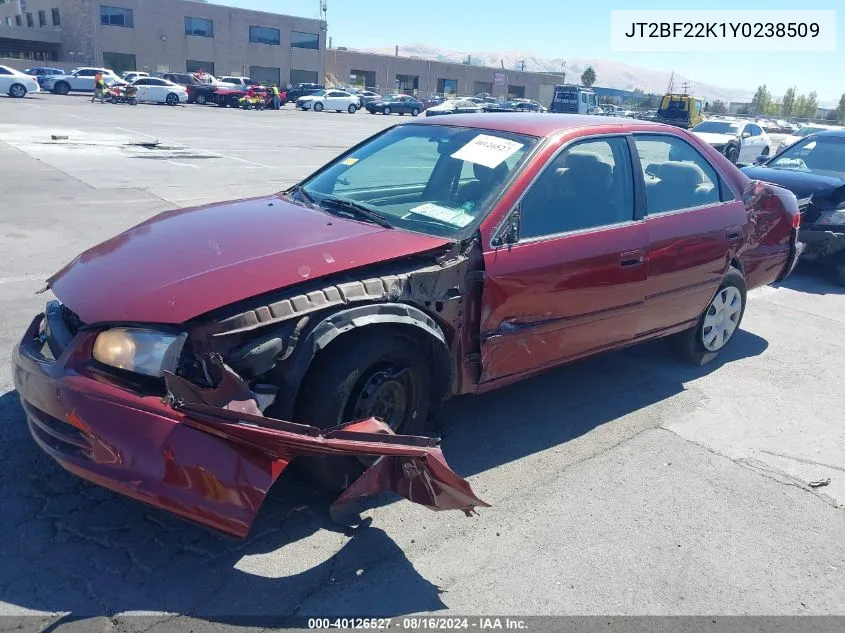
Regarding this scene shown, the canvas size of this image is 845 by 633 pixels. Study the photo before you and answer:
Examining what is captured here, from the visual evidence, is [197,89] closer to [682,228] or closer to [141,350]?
[682,228]

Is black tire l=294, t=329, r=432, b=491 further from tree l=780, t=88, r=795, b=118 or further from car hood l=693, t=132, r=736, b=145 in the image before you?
tree l=780, t=88, r=795, b=118

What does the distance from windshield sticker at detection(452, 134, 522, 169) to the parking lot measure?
1.54 metres

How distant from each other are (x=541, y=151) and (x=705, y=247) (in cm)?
160

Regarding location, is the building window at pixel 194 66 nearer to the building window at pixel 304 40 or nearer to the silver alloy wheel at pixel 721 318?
the building window at pixel 304 40

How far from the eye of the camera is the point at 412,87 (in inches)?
3221

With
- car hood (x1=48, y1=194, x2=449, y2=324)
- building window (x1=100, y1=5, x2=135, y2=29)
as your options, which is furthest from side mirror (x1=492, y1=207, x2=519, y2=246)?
building window (x1=100, y1=5, x2=135, y2=29)

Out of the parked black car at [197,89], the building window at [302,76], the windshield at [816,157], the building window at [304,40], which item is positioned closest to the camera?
the windshield at [816,157]

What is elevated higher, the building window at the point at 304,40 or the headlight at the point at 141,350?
the building window at the point at 304,40

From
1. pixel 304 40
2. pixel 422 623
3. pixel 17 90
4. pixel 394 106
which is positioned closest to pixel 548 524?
pixel 422 623

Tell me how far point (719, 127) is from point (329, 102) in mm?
30359

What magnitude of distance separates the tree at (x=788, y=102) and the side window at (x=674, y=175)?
82.6 metres

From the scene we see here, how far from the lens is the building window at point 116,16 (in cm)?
5688

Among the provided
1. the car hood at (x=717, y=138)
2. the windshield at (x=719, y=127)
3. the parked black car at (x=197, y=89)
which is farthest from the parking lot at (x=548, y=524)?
the parked black car at (x=197, y=89)

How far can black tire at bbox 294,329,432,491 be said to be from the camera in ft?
9.58
